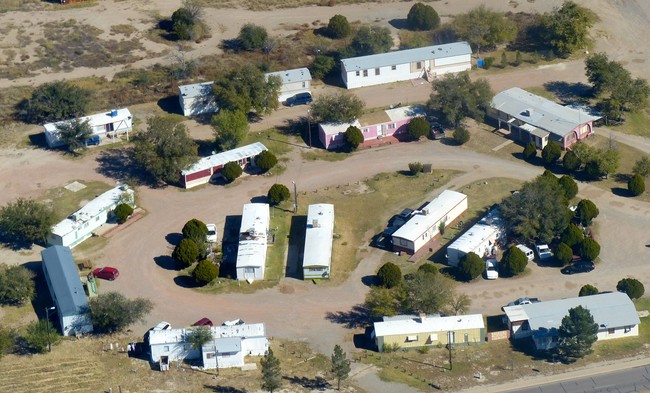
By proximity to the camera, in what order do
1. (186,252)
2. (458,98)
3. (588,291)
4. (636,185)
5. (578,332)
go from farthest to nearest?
(458,98)
(636,185)
(186,252)
(588,291)
(578,332)

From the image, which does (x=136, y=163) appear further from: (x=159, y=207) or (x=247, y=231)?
(x=247, y=231)

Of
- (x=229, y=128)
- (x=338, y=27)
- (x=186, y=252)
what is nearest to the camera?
(x=186, y=252)

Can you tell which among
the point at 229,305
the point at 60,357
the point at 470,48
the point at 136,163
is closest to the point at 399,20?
the point at 470,48

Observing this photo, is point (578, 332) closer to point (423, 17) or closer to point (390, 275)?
point (390, 275)

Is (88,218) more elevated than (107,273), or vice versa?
(88,218)

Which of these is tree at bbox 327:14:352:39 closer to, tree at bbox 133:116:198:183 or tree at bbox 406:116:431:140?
tree at bbox 406:116:431:140

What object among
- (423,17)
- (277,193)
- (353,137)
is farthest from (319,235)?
(423,17)
